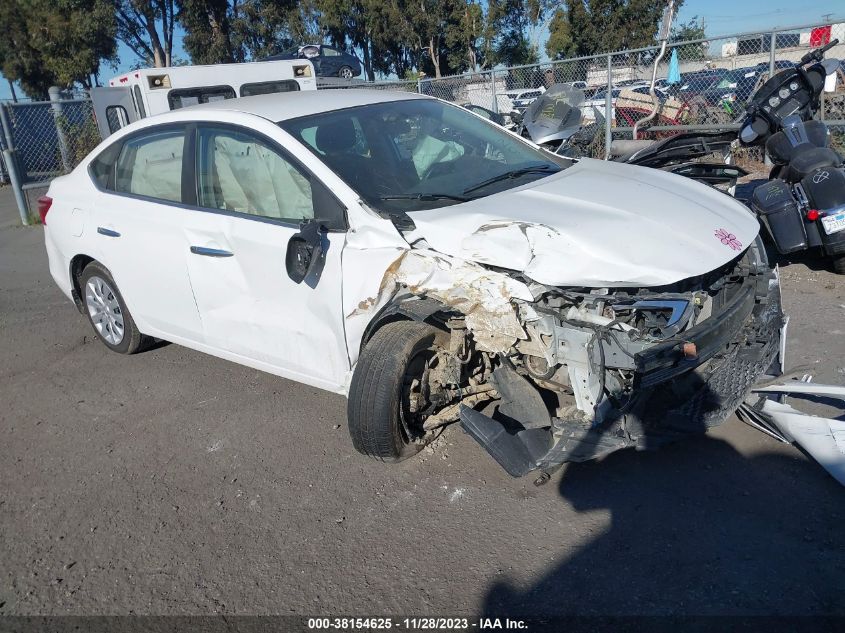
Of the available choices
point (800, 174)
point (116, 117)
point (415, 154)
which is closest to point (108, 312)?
point (415, 154)

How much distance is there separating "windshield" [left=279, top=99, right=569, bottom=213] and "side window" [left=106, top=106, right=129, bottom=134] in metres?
7.91

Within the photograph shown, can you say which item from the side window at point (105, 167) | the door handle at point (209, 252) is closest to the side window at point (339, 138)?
the door handle at point (209, 252)

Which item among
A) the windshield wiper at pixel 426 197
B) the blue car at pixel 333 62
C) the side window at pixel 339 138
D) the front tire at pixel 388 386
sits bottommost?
the front tire at pixel 388 386

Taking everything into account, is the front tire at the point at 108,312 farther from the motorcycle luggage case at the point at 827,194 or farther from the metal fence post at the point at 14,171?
the metal fence post at the point at 14,171

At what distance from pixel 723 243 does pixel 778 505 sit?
1201mm

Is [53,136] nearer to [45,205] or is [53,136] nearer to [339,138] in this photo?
[45,205]

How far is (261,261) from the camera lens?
3846 mm

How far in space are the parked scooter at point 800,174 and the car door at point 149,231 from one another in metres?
4.35

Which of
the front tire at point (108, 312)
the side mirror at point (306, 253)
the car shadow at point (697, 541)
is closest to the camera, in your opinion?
the car shadow at point (697, 541)

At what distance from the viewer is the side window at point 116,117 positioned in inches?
430

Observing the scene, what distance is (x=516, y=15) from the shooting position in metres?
41.4

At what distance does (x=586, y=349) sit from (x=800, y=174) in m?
3.71

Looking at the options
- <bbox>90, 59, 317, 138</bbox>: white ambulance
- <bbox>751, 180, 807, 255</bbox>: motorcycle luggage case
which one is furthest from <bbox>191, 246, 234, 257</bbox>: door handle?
<bbox>90, 59, 317, 138</bbox>: white ambulance

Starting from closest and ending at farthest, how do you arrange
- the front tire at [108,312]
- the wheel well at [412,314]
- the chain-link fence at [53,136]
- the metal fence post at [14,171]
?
Answer: the wheel well at [412,314] → the front tire at [108,312] → the metal fence post at [14,171] → the chain-link fence at [53,136]
